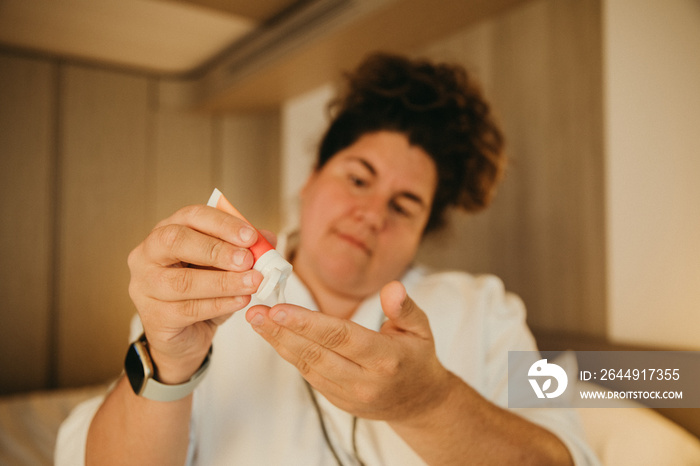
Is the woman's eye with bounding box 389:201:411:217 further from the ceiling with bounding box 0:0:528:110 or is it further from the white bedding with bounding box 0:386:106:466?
the white bedding with bounding box 0:386:106:466

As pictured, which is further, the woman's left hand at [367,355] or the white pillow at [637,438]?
the white pillow at [637,438]

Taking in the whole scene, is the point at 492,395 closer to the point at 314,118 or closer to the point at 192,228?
the point at 192,228

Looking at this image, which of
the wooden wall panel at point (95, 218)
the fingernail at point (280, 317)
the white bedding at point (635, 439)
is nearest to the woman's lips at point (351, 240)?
the fingernail at point (280, 317)

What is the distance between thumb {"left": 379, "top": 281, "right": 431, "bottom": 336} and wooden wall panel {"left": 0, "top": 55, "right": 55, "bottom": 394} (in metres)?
2.36

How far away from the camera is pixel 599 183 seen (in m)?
1.12

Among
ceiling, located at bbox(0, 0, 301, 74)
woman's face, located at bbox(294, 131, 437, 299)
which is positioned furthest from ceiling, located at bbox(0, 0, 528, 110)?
woman's face, located at bbox(294, 131, 437, 299)

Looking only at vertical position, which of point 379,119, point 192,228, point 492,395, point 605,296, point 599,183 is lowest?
point 492,395

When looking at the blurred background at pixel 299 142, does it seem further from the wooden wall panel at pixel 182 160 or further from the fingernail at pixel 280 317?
the fingernail at pixel 280 317

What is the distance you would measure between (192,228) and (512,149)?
3.74 feet

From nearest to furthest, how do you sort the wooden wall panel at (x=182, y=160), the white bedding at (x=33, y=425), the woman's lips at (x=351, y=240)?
the woman's lips at (x=351, y=240), the white bedding at (x=33, y=425), the wooden wall panel at (x=182, y=160)

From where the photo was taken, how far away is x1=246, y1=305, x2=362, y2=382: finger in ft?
1.34

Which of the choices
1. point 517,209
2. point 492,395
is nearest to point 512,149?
point 517,209

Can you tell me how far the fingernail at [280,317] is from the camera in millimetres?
402

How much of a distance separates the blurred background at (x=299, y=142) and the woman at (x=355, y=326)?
30cm
